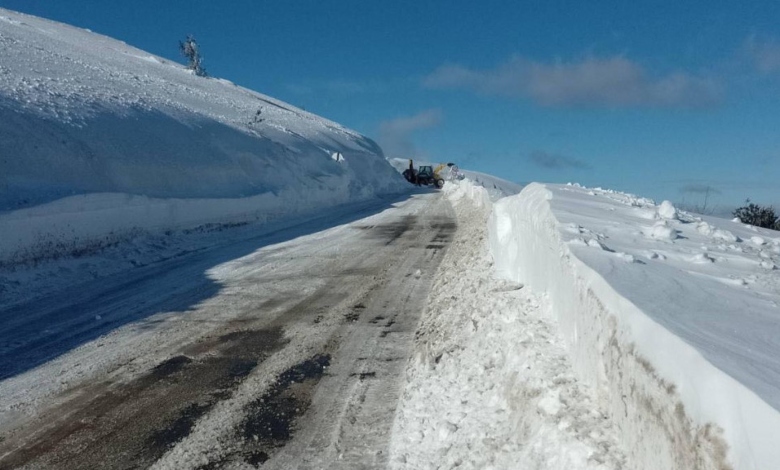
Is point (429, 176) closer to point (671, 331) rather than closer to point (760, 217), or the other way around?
point (760, 217)

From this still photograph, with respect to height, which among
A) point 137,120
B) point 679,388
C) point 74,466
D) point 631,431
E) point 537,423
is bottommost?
point 74,466

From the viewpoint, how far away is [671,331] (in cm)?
286

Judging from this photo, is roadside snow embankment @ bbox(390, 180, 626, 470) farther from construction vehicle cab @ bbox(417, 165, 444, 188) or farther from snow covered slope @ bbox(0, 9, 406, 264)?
construction vehicle cab @ bbox(417, 165, 444, 188)

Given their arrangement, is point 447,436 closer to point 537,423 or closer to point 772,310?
point 537,423

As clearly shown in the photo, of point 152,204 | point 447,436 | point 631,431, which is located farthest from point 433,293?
point 152,204

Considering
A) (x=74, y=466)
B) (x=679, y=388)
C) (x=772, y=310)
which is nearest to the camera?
(x=679, y=388)

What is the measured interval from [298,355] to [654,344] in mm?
4604

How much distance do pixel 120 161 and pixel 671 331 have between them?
56.5ft

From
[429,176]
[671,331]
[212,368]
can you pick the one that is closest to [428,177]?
[429,176]

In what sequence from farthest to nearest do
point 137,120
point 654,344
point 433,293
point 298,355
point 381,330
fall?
point 137,120, point 433,293, point 381,330, point 298,355, point 654,344

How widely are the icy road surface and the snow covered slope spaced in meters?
2.48

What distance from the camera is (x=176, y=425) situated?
500 cm

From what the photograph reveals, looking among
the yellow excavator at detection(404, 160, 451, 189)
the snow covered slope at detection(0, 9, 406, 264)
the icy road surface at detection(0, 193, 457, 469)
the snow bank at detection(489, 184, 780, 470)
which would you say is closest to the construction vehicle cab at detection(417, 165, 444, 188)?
the yellow excavator at detection(404, 160, 451, 189)

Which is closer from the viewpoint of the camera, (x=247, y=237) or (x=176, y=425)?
(x=176, y=425)
